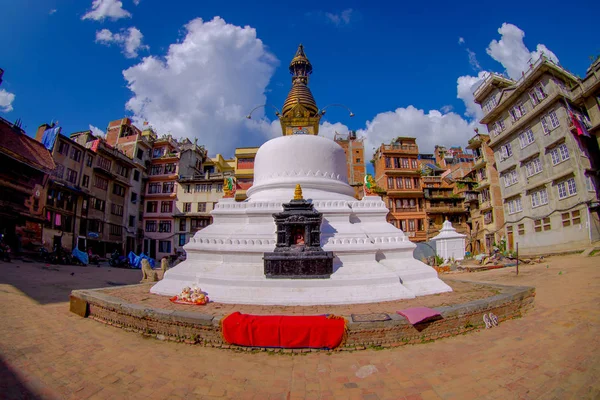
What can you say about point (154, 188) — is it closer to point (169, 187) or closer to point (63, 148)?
point (169, 187)

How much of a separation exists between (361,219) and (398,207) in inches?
1164

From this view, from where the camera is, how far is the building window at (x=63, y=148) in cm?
2873

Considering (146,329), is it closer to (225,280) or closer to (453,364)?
(225,280)

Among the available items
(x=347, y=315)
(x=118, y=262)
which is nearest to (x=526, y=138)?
(x=347, y=315)

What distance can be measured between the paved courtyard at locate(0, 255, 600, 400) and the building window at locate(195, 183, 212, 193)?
3563 cm

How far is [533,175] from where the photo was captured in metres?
26.4

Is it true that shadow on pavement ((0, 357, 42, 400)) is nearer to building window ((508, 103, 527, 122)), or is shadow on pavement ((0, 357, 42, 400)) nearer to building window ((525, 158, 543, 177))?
building window ((525, 158, 543, 177))

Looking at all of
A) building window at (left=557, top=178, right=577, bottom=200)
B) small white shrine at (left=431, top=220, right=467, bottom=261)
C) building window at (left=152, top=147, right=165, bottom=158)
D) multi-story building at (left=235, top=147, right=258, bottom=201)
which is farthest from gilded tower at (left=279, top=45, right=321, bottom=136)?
building window at (left=152, top=147, right=165, bottom=158)

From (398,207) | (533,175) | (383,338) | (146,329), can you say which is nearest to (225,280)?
(146,329)

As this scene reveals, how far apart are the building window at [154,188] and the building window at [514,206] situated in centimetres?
4578

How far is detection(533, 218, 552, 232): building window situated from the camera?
24.8 meters

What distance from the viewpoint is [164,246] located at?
40875mm

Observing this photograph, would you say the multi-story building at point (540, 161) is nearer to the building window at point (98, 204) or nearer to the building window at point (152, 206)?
the building window at point (152, 206)

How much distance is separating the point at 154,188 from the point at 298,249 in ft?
135
